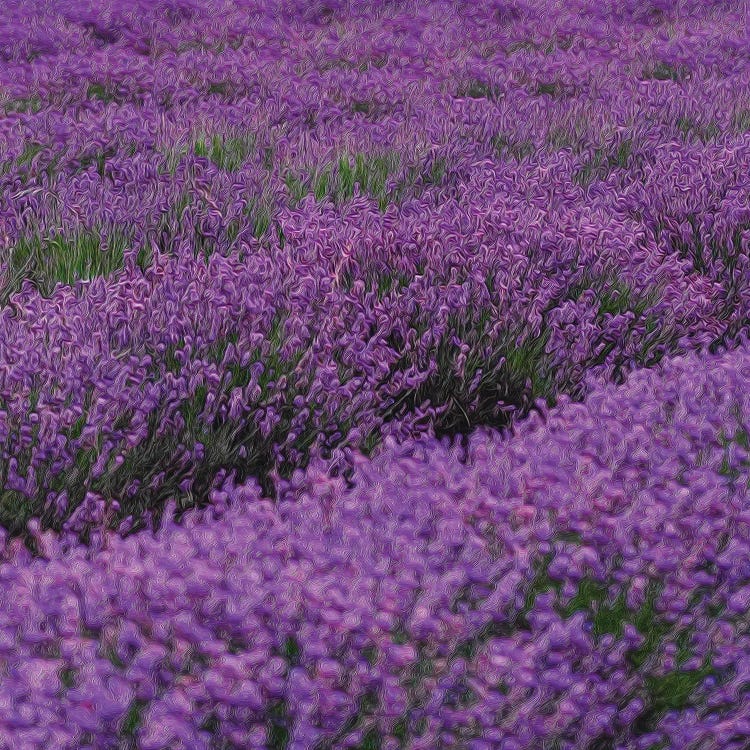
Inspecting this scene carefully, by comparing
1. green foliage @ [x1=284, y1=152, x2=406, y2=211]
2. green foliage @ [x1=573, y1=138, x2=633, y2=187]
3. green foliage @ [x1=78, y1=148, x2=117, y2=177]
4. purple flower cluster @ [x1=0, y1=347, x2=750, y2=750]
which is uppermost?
purple flower cluster @ [x1=0, y1=347, x2=750, y2=750]

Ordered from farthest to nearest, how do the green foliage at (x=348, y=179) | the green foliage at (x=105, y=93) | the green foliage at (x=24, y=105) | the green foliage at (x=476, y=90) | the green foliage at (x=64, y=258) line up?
1. the green foliage at (x=476, y=90)
2. the green foliage at (x=105, y=93)
3. the green foliage at (x=24, y=105)
4. the green foliage at (x=348, y=179)
5. the green foliage at (x=64, y=258)

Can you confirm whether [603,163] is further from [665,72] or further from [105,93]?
[105,93]

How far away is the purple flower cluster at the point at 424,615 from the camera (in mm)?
1713

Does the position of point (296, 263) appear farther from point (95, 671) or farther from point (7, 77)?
point (7, 77)

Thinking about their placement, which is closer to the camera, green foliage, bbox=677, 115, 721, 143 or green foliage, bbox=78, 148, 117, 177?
green foliage, bbox=78, 148, 117, 177

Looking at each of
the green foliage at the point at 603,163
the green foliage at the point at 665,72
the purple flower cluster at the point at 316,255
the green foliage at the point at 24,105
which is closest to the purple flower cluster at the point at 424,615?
the purple flower cluster at the point at 316,255

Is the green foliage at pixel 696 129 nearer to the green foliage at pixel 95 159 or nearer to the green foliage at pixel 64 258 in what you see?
the green foliage at pixel 95 159

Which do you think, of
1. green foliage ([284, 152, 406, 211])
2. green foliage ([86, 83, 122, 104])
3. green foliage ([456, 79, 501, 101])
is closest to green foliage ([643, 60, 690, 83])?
green foliage ([456, 79, 501, 101])

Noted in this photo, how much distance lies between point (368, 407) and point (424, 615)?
1520mm

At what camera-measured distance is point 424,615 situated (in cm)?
184

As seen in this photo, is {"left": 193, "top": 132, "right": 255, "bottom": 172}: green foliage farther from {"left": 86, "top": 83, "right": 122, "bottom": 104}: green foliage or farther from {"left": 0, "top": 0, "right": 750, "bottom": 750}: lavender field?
{"left": 86, "top": 83, "right": 122, "bottom": 104}: green foliage

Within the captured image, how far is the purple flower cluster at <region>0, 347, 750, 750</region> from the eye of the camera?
5.62 feet

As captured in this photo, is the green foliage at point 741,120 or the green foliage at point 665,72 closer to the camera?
Answer: the green foliage at point 741,120

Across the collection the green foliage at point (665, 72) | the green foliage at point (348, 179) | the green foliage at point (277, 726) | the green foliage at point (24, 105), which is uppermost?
the green foliage at point (277, 726)
